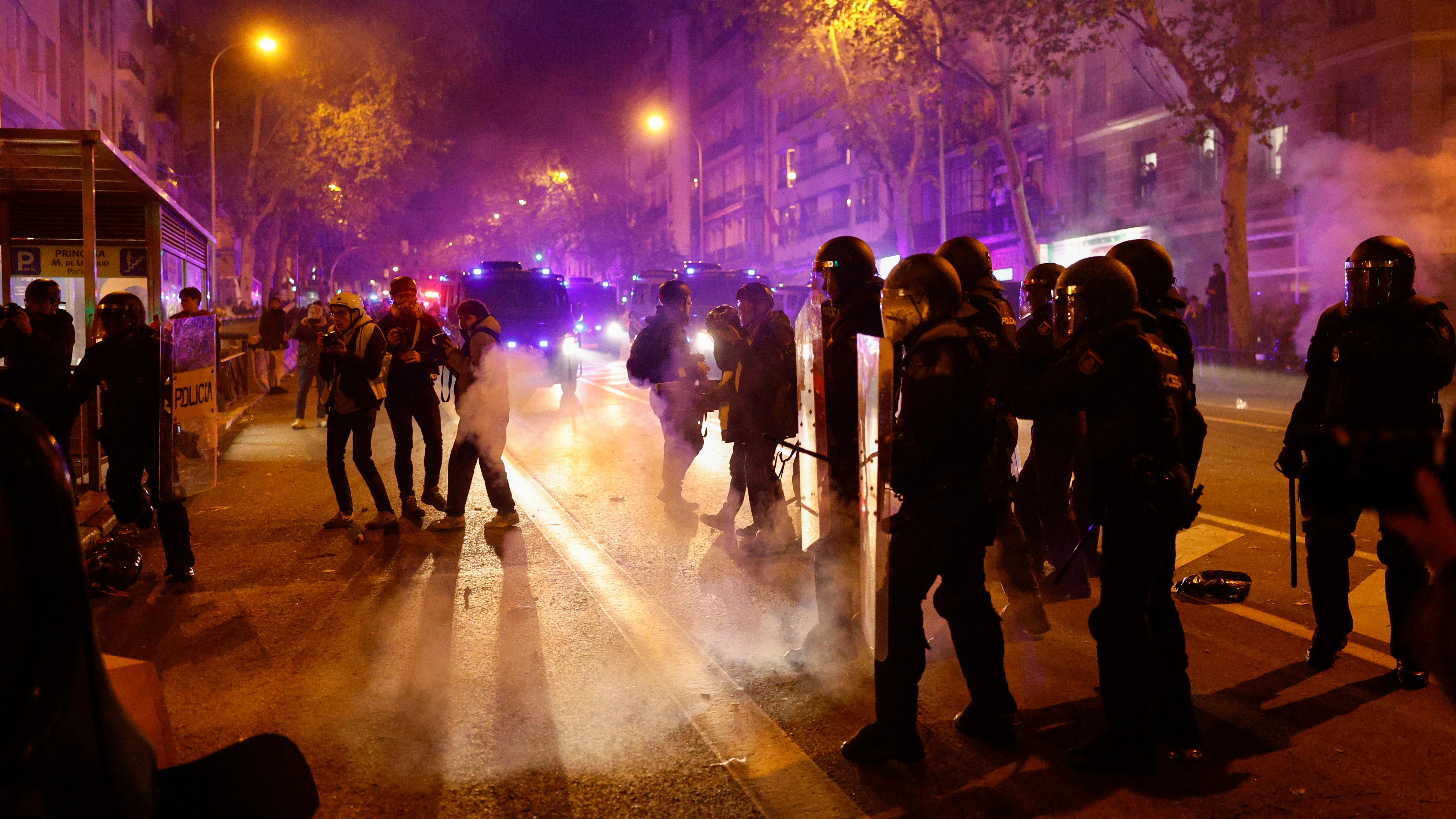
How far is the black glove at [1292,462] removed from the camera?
4.66 metres

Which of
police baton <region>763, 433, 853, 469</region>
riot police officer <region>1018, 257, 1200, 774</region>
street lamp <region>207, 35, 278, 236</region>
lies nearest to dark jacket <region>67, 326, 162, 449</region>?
police baton <region>763, 433, 853, 469</region>

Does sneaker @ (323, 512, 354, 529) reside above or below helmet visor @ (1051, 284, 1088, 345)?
below

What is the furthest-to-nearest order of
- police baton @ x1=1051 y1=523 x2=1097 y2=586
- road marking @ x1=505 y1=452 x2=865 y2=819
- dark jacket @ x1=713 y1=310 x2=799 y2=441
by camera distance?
dark jacket @ x1=713 y1=310 x2=799 y2=441 → police baton @ x1=1051 y1=523 x2=1097 y2=586 → road marking @ x1=505 y1=452 x2=865 y2=819

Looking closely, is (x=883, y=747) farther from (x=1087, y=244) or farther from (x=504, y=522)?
(x=1087, y=244)

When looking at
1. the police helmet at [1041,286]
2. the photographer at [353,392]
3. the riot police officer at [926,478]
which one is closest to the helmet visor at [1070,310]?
the riot police officer at [926,478]

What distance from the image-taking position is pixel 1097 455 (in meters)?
3.65

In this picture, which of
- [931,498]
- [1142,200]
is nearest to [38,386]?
[931,498]

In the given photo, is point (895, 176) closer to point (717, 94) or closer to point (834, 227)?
point (834, 227)

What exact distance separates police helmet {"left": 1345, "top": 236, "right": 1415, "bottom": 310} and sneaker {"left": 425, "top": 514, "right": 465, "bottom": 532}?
580 cm

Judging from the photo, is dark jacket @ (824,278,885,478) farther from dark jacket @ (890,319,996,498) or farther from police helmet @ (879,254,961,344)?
dark jacket @ (890,319,996,498)

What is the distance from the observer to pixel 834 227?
53781 mm

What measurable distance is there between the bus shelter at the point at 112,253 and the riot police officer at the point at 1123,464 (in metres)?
5.02

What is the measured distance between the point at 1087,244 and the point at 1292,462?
32.0 metres

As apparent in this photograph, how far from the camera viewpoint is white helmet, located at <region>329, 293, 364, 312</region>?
763 centimetres
